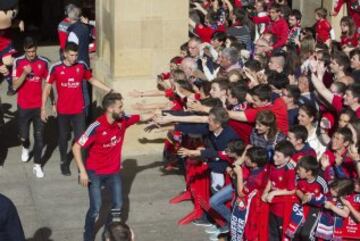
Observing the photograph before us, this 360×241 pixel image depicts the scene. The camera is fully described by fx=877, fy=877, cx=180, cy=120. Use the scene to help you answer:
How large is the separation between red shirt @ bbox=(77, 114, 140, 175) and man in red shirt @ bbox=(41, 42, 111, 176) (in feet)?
5.12

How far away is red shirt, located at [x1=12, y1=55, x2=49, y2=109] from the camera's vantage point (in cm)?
1110

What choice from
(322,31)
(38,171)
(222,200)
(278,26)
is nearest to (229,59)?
(222,200)

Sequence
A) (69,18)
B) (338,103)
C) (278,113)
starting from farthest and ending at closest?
1. (69,18)
2. (338,103)
3. (278,113)

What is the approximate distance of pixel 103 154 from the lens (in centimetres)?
891

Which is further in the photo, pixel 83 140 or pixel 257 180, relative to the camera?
pixel 83 140

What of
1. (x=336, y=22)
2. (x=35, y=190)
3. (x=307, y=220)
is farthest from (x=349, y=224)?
(x=336, y=22)

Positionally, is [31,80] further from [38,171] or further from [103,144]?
[103,144]

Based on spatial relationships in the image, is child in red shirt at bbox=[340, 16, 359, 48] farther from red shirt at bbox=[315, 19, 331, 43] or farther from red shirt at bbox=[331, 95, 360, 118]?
red shirt at bbox=[331, 95, 360, 118]

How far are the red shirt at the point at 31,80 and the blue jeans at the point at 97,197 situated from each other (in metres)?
2.52

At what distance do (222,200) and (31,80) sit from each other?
3403mm

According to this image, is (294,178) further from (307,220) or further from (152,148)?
(152,148)

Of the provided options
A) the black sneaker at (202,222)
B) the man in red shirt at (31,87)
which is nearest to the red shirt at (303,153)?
the black sneaker at (202,222)

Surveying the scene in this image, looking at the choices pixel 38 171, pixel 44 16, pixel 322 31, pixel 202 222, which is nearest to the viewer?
pixel 202 222

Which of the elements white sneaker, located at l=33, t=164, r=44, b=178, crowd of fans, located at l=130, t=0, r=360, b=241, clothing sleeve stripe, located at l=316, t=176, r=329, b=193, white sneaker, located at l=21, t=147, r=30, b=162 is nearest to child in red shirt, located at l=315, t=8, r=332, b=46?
crowd of fans, located at l=130, t=0, r=360, b=241
